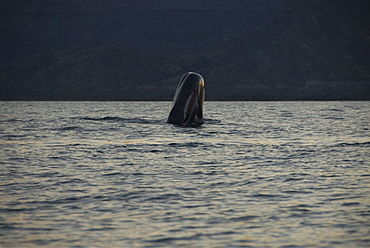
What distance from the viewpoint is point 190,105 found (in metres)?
32.1

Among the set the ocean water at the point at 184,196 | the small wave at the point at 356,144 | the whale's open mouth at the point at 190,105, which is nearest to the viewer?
the ocean water at the point at 184,196

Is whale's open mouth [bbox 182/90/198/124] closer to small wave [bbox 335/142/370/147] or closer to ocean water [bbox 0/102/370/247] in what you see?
ocean water [bbox 0/102/370/247]

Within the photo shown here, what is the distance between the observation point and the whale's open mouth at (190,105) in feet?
103

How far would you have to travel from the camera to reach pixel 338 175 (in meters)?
16.4

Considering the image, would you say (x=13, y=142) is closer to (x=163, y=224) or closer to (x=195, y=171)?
(x=195, y=171)

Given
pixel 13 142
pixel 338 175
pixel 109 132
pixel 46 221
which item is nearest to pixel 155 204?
pixel 46 221
